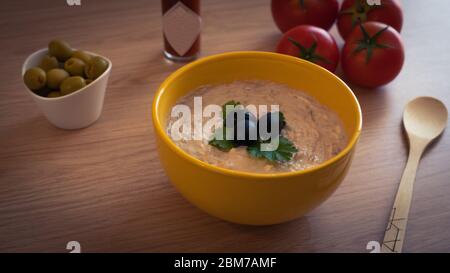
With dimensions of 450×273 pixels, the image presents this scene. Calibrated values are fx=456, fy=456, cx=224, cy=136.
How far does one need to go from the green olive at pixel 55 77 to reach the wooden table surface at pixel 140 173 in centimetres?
9

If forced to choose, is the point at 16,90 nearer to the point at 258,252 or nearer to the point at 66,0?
the point at 66,0

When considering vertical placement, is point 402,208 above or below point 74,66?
below

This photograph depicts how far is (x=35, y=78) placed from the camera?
81 centimetres

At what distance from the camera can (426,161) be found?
842mm

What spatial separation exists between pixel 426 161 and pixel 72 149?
25.5 inches

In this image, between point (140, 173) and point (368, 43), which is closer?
point (140, 173)

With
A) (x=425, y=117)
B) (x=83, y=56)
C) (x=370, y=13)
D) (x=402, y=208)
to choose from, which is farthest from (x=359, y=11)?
(x=83, y=56)

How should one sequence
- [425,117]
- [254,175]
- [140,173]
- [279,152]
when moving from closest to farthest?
1. [254,175]
2. [279,152]
3. [140,173]
4. [425,117]

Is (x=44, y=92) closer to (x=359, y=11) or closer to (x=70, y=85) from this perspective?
(x=70, y=85)

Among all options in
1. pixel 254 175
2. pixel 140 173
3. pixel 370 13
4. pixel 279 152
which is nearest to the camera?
pixel 254 175

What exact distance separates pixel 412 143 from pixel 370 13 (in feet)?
1.19

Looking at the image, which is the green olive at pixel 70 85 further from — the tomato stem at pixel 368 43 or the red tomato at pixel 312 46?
the tomato stem at pixel 368 43

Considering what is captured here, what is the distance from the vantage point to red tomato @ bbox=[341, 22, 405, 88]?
0.95 meters

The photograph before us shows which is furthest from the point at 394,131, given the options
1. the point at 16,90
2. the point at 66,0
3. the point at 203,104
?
the point at 66,0
